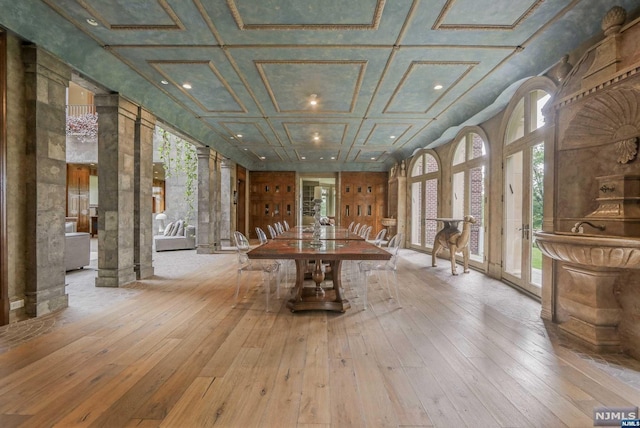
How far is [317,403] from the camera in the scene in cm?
181

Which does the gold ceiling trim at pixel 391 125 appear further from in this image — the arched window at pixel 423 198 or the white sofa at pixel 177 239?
the white sofa at pixel 177 239

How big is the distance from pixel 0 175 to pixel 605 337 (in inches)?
230

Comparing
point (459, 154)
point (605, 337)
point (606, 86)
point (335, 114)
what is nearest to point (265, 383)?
point (605, 337)

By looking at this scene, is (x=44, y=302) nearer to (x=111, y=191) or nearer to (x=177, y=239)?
(x=111, y=191)

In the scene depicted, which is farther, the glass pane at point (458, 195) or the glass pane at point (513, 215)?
the glass pane at point (458, 195)

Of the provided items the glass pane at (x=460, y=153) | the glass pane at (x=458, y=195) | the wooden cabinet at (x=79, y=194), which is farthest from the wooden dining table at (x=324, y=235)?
the wooden cabinet at (x=79, y=194)

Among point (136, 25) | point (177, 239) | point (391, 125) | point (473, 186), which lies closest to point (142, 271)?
point (136, 25)

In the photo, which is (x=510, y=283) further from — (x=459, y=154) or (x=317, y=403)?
(x=317, y=403)

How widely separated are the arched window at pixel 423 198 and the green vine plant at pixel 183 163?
291 inches

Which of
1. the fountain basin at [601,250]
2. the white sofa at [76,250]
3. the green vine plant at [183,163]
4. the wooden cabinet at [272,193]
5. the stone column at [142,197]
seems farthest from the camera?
the wooden cabinet at [272,193]

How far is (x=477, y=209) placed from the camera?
6582 millimetres

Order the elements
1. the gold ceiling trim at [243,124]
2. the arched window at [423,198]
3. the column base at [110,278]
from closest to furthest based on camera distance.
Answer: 1. the column base at [110,278]
2. the gold ceiling trim at [243,124]
3. the arched window at [423,198]
